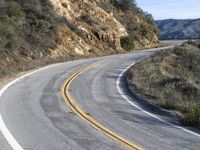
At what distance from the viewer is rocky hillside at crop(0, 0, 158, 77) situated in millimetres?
Result: 28500

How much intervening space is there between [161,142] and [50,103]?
5.54 m

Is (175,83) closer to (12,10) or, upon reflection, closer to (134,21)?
(12,10)

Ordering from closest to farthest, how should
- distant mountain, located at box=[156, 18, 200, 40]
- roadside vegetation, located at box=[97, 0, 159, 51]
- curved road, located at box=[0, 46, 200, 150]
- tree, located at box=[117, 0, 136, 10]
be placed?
curved road, located at box=[0, 46, 200, 150] → roadside vegetation, located at box=[97, 0, 159, 51] → tree, located at box=[117, 0, 136, 10] → distant mountain, located at box=[156, 18, 200, 40]

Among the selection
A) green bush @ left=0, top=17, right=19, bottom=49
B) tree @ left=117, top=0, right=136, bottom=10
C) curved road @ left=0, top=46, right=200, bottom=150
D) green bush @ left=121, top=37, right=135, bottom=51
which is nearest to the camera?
curved road @ left=0, top=46, right=200, bottom=150

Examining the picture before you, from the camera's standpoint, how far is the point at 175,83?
20.9m

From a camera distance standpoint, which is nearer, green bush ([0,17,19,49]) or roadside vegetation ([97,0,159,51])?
green bush ([0,17,19,49])

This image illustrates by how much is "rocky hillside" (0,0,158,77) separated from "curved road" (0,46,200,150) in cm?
583

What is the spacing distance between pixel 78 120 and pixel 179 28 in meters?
164

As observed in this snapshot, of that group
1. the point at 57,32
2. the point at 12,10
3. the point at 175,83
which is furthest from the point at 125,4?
the point at 175,83

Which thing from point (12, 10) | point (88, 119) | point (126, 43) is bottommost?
point (126, 43)

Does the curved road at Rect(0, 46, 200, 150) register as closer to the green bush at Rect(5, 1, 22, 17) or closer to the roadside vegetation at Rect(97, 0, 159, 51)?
the green bush at Rect(5, 1, 22, 17)

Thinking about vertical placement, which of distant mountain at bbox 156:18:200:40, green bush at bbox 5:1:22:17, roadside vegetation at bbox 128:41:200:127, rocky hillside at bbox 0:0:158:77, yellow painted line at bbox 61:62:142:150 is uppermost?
green bush at bbox 5:1:22:17

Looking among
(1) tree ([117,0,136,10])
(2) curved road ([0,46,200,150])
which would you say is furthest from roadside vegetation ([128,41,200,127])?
(1) tree ([117,0,136,10])

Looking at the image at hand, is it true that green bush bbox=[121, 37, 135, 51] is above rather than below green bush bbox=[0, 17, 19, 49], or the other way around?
below
